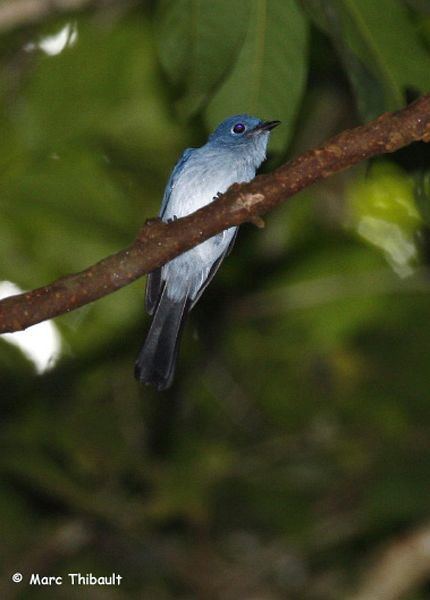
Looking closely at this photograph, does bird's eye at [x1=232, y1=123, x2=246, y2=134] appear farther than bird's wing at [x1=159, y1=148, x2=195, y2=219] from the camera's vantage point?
No

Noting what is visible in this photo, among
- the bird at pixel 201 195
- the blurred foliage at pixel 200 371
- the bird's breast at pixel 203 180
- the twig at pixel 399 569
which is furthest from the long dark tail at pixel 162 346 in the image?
the twig at pixel 399 569

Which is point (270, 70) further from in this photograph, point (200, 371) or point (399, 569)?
point (200, 371)

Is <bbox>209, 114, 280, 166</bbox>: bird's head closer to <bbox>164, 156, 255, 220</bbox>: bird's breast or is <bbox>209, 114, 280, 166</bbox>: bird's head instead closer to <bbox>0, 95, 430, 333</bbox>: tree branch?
<bbox>164, 156, 255, 220</bbox>: bird's breast

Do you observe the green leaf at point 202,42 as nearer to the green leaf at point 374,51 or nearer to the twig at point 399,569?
the green leaf at point 374,51

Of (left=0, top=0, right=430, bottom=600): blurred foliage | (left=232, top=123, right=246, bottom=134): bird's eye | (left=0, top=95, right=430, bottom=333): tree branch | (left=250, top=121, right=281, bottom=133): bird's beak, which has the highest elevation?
(left=0, top=0, right=430, bottom=600): blurred foliage

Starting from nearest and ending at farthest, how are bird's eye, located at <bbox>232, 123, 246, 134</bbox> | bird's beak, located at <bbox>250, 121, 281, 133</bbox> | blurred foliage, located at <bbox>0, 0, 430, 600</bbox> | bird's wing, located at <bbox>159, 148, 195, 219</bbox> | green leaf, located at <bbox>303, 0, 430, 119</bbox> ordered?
green leaf, located at <bbox>303, 0, 430, 119</bbox> < bird's beak, located at <bbox>250, 121, 281, 133</bbox> < bird's eye, located at <bbox>232, 123, 246, 134</bbox> < bird's wing, located at <bbox>159, 148, 195, 219</bbox> < blurred foliage, located at <bbox>0, 0, 430, 600</bbox>

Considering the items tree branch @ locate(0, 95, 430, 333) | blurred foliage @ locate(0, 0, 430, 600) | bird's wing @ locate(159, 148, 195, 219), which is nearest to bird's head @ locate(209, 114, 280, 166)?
bird's wing @ locate(159, 148, 195, 219)

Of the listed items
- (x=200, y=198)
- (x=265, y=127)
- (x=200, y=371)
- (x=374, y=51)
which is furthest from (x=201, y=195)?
(x=200, y=371)

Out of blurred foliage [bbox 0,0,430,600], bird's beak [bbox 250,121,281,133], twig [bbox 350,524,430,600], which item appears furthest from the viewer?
twig [bbox 350,524,430,600]
